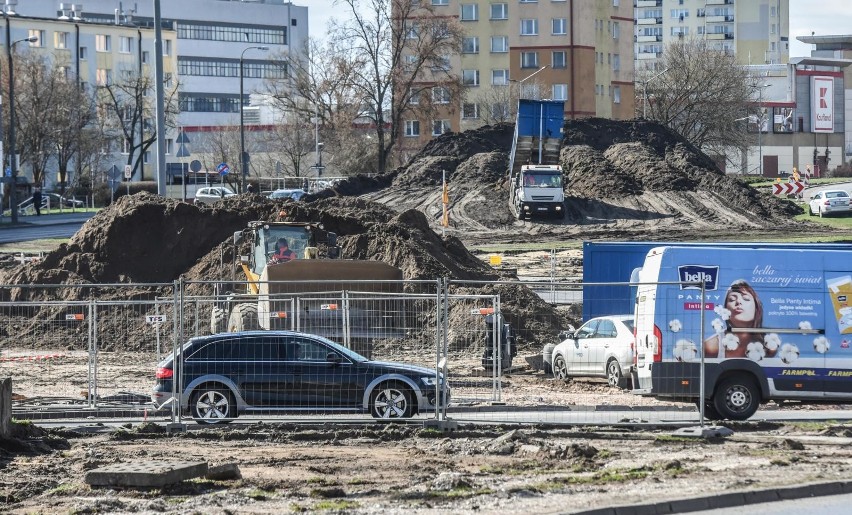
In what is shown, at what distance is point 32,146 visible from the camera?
79750 mm

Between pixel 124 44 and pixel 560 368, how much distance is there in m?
95.8

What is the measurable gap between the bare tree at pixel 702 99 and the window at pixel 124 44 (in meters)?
44.1

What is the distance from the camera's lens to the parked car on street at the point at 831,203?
64625 millimetres

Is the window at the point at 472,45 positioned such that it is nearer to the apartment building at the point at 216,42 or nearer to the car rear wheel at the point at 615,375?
the apartment building at the point at 216,42

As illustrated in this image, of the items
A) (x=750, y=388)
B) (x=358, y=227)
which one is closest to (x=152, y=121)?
(x=358, y=227)

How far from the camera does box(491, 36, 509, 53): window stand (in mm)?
102250

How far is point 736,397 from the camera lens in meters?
16.8

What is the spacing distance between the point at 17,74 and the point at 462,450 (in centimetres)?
7580

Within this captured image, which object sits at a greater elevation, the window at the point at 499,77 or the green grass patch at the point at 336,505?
the window at the point at 499,77

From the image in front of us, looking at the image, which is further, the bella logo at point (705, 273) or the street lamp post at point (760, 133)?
the street lamp post at point (760, 133)

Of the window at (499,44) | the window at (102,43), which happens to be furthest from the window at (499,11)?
the window at (102,43)

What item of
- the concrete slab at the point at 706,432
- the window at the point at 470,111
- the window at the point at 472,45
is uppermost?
the window at the point at 472,45

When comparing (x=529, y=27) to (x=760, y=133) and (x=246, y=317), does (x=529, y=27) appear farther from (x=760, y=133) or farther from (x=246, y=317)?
(x=246, y=317)

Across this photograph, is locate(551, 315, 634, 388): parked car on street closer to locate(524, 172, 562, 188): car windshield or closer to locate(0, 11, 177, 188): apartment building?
locate(524, 172, 562, 188): car windshield
